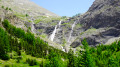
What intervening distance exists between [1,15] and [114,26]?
156 meters

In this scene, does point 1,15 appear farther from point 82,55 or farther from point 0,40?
point 82,55

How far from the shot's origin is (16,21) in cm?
16138

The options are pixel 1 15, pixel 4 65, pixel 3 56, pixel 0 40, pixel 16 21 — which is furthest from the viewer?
pixel 16 21

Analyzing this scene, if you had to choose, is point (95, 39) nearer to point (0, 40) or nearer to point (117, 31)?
point (117, 31)

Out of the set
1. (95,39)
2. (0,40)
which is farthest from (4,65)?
(95,39)

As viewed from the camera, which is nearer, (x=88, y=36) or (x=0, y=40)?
(x=0, y=40)

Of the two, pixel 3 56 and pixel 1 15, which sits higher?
pixel 1 15

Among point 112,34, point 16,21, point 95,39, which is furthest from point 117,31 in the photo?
point 16,21

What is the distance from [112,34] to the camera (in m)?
187

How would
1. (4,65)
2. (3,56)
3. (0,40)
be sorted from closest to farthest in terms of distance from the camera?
(4,65), (3,56), (0,40)

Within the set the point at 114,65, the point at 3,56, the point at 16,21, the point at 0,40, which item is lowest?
the point at 114,65

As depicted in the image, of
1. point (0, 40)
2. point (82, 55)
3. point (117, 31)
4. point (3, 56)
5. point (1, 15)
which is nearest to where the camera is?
point (82, 55)

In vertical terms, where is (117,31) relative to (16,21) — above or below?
below

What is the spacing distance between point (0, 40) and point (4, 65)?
2495cm
